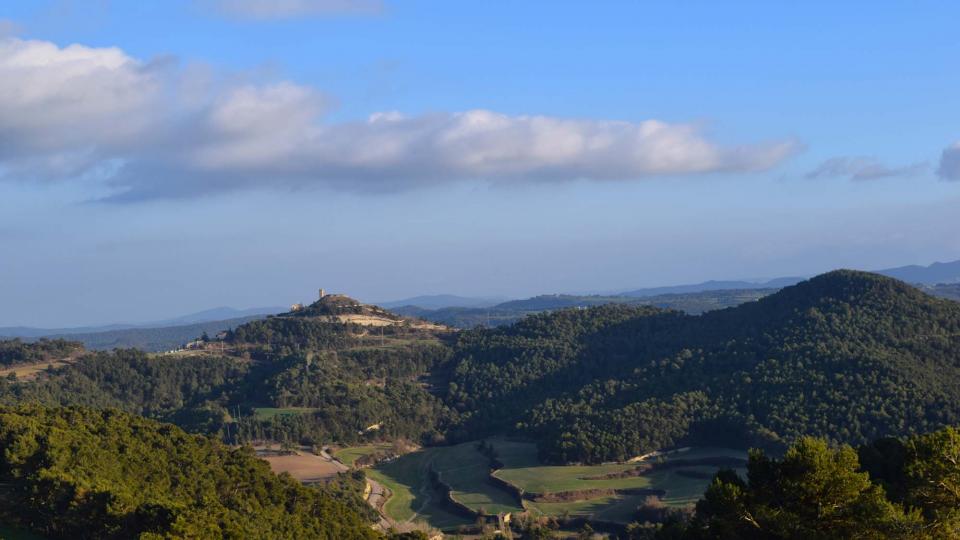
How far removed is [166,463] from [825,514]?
28.1 meters

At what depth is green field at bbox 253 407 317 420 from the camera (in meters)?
82.7

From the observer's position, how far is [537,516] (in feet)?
177

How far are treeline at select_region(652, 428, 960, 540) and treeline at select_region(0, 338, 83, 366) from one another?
290ft

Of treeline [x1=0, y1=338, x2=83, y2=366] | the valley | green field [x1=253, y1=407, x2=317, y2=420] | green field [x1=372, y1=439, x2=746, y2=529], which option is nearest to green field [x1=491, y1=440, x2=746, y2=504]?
green field [x1=372, y1=439, x2=746, y2=529]

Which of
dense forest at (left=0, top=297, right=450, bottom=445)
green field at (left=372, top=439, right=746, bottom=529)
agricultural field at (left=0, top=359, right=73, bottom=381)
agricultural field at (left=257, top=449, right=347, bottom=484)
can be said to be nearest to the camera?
green field at (left=372, top=439, right=746, bottom=529)

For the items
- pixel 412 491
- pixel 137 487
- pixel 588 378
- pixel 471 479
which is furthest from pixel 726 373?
pixel 137 487

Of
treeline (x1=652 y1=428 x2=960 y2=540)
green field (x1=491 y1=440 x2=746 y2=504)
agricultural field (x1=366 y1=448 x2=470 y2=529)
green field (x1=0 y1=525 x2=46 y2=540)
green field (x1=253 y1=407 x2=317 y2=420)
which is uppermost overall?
treeline (x1=652 y1=428 x2=960 y2=540)

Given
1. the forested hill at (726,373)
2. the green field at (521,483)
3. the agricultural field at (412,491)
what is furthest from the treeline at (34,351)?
the green field at (521,483)

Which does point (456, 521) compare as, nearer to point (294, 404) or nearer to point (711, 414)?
point (711, 414)

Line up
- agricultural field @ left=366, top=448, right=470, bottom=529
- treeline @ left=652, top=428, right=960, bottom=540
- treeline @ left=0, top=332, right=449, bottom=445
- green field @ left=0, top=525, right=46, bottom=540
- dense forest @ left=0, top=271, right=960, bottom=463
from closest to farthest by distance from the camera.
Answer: treeline @ left=652, top=428, right=960, bottom=540, green field @ left=0, top=525, right=46, bottom=540, agricultural field @ left=366, top=448, right=470, bottom=529, dense forest @ left=0, top=271, right=960, bottom=463, treeline @ left=0, top=332, right=449, bottom=445

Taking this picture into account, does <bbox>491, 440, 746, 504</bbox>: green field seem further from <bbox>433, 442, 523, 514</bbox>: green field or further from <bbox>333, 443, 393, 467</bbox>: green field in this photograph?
<bbox>333, 443, 393, 467</bbox>: green field

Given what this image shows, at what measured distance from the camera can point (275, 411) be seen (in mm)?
85000

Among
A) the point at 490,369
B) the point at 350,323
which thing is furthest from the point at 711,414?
the point at 350,323

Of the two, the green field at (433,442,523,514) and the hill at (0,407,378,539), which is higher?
the hill at (0,407,378,539)
